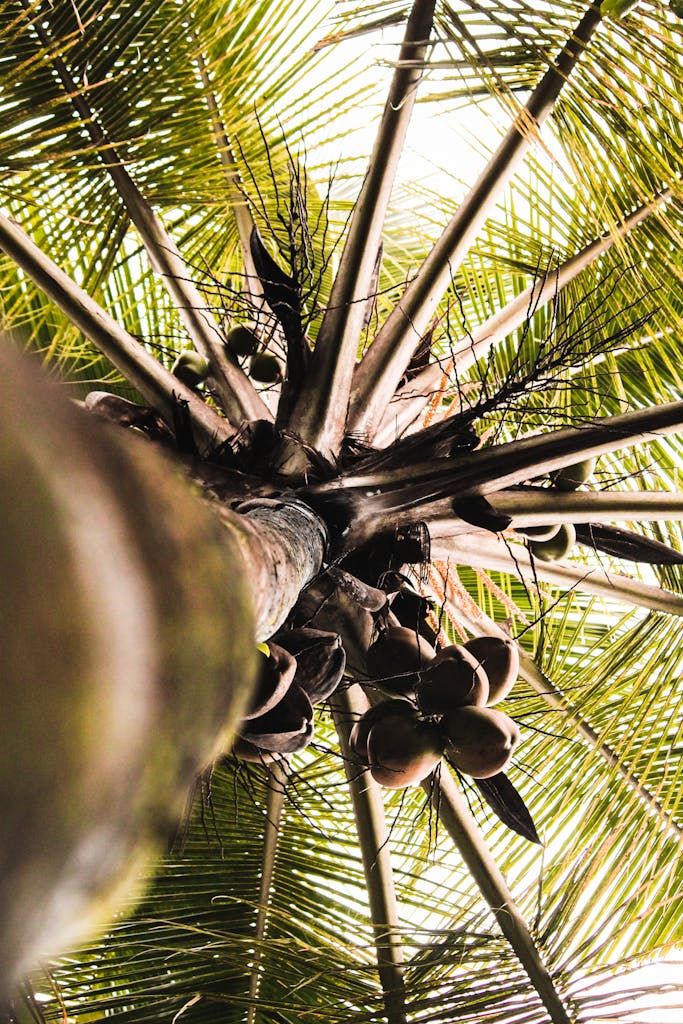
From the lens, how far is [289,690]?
1339mm

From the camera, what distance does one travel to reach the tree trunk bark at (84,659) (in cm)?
27

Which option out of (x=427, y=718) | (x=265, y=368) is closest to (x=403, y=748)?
(x=427, y=718)

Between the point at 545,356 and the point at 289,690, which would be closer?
the point at 289,690

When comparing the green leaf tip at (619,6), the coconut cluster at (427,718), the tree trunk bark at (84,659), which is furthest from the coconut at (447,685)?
the green leaf tip at (619,6)

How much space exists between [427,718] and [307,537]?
56 centimetres

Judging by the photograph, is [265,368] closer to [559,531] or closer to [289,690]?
[559,531]

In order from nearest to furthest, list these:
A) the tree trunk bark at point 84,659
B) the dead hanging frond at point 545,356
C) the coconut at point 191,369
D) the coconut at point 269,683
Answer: the tree trunk bark at point 84,659
the coconut at point 269,683
the dead hanging frond at point 545,356
the coconut at point 191,369

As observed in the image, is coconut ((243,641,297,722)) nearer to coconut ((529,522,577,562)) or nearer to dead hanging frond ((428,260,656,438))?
dead hanging frond ((428,260,656,438))

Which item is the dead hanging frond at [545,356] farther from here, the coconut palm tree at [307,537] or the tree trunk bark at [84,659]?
the tree trunk bark at [84,659]

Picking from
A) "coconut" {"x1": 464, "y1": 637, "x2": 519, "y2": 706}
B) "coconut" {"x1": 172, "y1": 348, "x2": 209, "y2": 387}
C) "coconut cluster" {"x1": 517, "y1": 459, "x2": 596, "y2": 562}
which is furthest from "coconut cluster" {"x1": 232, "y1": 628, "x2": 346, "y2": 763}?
"coconut" {"x1": 172, "y1": 348, "x2": 209, "y2": 387}

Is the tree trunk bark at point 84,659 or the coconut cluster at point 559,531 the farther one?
the coconut cluster at point 559,531

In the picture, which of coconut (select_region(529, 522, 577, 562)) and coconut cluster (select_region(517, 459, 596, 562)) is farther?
coconut (select_region(529, 522, 577, 562))

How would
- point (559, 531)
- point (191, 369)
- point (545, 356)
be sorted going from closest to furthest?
point (545, 356) < point (559, 531) < point (191, 369)

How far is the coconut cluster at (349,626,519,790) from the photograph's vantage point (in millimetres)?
1610
